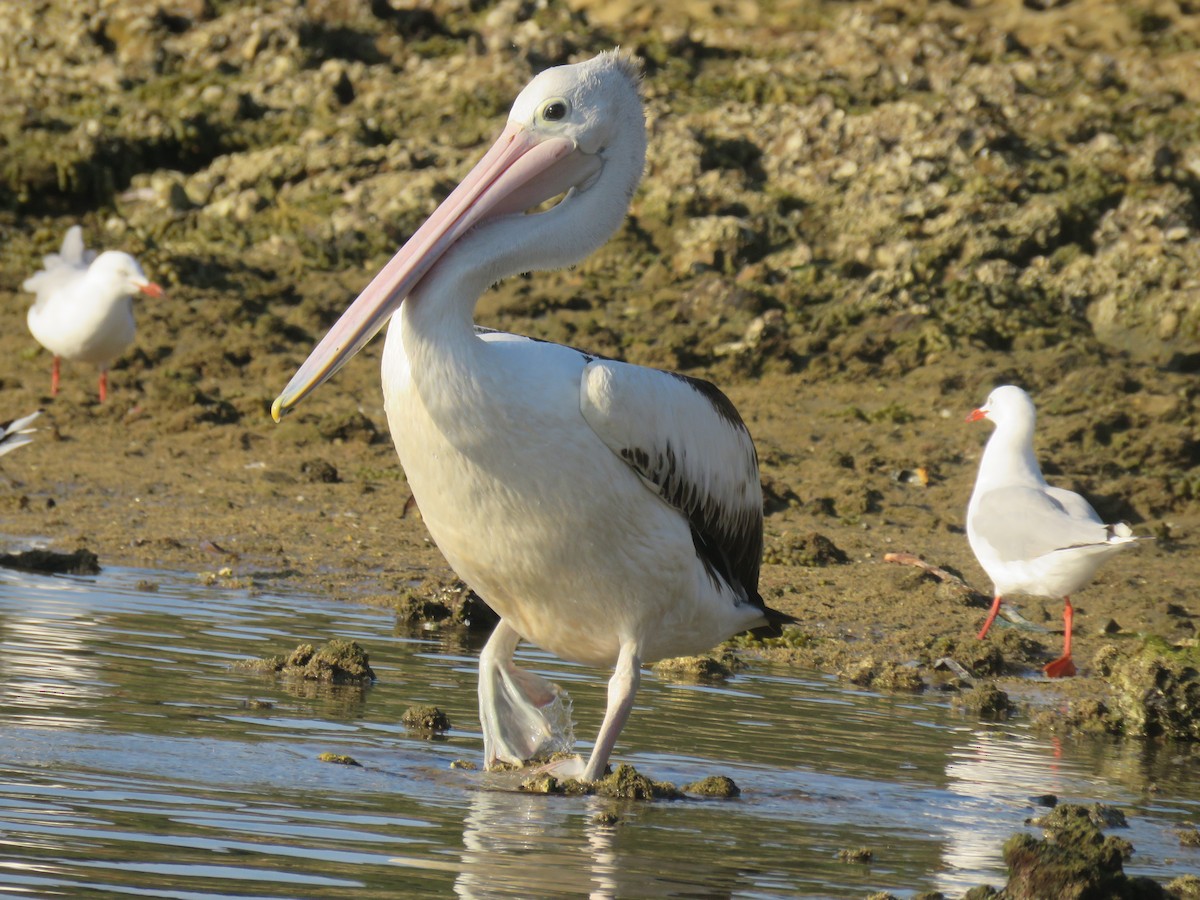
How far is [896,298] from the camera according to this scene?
43.1 feet

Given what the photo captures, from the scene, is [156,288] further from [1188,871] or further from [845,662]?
[1188,871]

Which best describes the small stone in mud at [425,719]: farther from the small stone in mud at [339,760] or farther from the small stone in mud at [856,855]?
the small stone in mud at [856,855]

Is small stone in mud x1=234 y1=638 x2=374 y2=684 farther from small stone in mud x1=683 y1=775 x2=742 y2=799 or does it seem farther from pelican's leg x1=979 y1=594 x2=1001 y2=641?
pelican's leg x1=979 y1=594 x2=1001 y2=641

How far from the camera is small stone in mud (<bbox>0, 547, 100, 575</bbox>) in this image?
8.48 metres

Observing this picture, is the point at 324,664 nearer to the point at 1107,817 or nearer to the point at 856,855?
the point at 856,855

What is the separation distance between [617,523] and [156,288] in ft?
27.6

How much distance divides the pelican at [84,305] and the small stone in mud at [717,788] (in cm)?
802

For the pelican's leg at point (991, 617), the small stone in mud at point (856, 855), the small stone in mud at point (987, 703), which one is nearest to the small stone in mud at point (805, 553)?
the pelican's leg at point (991, 617)

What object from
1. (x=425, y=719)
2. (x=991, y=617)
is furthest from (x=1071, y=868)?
(x=991, y=617)

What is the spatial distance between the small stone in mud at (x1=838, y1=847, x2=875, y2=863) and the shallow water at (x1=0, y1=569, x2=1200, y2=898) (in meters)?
0.04

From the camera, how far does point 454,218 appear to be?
511 cm

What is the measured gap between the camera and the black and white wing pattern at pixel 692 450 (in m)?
5.18

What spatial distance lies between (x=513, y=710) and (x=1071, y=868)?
84.0 inches

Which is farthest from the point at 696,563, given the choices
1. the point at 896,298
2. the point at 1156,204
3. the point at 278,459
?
the point at 1156,204
